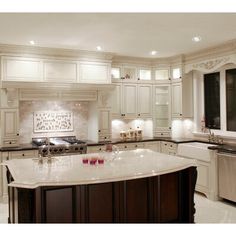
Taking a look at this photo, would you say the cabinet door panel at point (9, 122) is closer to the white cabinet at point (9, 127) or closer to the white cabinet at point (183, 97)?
the white cabinet at point (9, 127)

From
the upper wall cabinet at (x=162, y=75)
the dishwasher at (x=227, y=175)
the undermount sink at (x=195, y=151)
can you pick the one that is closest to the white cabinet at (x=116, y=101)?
the upper wall cabinet at (x=162, y=75)

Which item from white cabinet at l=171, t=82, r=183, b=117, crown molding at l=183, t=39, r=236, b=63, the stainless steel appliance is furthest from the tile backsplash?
crown molding at l=183, t=39, r=236, b=63

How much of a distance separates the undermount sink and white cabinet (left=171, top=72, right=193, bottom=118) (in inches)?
29.0

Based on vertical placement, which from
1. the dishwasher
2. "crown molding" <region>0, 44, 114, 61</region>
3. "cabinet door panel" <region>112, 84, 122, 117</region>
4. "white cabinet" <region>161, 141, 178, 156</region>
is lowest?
the dishwasher

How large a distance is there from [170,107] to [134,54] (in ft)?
4.58

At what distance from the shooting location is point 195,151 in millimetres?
5176

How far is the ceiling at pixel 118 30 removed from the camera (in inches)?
138

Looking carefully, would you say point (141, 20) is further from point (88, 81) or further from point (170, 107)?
point (170, 107)

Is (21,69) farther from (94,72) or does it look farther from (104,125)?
(104,125)

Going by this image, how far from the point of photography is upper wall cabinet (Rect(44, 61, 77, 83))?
517 centimetres

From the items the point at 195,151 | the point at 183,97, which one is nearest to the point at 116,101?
the point at 183,97

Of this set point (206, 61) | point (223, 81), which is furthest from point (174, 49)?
point (223, 81)

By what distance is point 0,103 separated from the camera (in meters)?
4.91

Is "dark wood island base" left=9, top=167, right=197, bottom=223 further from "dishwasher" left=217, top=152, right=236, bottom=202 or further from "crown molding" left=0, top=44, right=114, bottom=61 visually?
"crown molding" left=0, top=44, right=114, bottom=61
